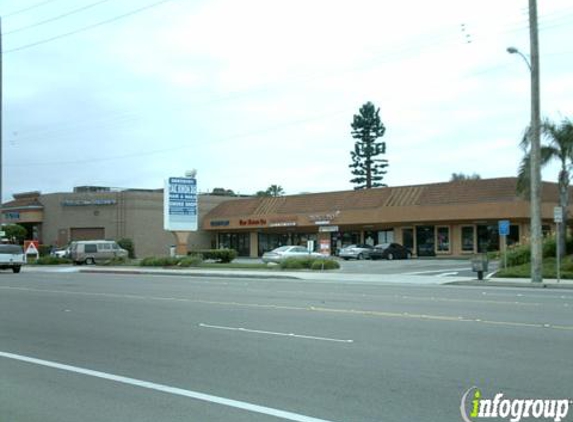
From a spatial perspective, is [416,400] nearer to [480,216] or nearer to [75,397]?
[75,397]

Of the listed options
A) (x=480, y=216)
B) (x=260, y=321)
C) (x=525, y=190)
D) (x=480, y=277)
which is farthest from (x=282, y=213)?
(x=260, y=321)

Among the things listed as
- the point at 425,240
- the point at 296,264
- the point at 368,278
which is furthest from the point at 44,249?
the point at 368,278

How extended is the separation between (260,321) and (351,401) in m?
6.63

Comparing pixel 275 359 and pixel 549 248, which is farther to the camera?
pixel 549 248

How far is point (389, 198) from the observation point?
56812 millimetres

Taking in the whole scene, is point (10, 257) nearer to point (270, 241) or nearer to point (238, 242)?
point (270, 241)

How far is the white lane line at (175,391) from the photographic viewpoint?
6660 millimetres

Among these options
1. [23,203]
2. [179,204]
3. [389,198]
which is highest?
[23,203]

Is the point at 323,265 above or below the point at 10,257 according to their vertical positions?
below

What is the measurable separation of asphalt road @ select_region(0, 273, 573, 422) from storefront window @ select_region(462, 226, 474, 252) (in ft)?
119

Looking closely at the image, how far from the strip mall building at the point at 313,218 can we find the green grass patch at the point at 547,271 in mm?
10013

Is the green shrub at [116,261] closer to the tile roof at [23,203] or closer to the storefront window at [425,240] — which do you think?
Result: the storefront window at [425,240]

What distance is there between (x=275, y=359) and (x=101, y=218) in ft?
205

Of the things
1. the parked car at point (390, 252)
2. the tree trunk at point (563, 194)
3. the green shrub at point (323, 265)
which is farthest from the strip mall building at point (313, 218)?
the tree trunk at point (563, 194)
